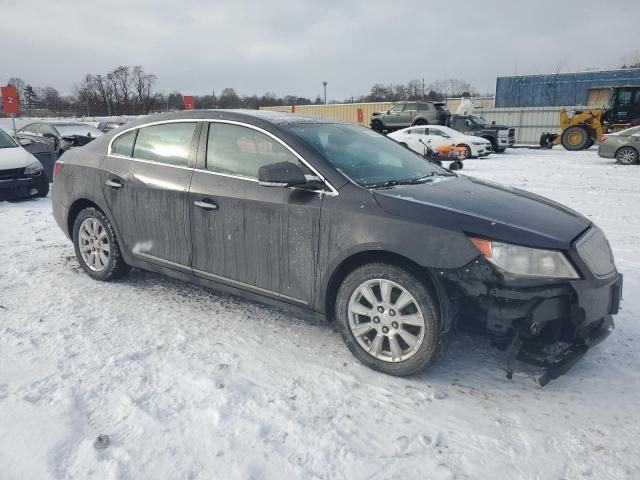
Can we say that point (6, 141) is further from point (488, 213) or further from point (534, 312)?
point (534, 312)

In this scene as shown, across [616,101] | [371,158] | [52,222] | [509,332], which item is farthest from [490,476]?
[616,101]

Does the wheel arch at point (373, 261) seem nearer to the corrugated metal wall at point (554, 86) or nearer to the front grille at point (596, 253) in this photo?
the front grille at point (596, 253)

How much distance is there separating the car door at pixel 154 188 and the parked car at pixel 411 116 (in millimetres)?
22664

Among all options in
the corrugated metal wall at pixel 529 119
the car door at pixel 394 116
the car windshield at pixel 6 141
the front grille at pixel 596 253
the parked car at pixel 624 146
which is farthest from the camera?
the corrugated metal wall at pixel 529 119

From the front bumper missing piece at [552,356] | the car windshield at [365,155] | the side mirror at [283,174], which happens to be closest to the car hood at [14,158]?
the car windshield at [365,155]

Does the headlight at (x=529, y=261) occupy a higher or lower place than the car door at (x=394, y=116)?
lower

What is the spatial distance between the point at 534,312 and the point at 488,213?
2.04ft

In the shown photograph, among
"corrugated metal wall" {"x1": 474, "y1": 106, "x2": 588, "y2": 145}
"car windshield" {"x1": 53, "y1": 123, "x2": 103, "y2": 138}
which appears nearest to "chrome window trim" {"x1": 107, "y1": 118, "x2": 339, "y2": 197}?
"car windshield" {"x1": 53, "y1": 123, "x2": 103, "y2": 138}

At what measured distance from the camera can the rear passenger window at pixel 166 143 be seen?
3.84 m

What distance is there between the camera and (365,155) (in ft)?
11.9

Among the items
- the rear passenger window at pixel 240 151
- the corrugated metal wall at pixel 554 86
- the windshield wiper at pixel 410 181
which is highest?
the corrugated metal wall at pixel 554 86

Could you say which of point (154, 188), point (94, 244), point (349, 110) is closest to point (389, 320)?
point (154, 188)

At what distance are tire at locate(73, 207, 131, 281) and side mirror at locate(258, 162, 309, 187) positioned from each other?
6.29 ft

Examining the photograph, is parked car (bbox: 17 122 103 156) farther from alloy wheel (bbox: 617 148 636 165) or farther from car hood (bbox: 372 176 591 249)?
alloy wheel (bbox: 617 148 636 165)
